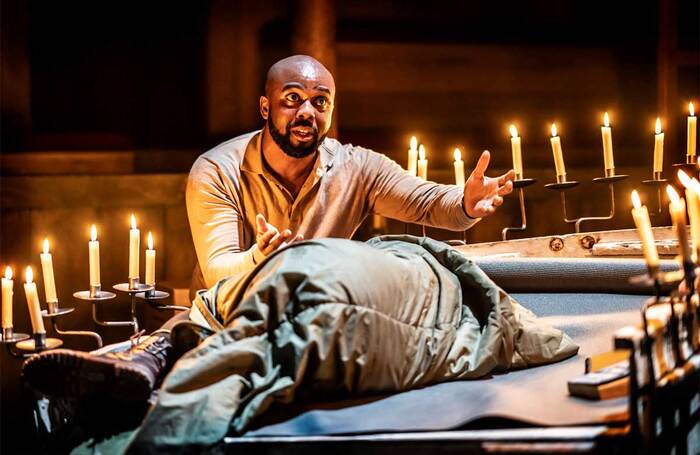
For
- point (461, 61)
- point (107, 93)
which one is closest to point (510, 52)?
point (461, 61)

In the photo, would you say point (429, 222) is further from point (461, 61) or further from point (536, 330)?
point (461, 61)

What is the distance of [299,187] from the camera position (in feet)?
12.8

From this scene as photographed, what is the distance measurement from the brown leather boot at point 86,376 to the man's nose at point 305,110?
4.72 feet

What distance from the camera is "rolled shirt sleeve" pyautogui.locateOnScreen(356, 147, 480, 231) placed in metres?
3.81

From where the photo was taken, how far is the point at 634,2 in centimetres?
713

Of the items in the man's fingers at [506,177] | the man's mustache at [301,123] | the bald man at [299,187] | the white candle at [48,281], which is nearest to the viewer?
the white candle at [48,281]

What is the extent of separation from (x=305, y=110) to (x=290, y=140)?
0.47ft

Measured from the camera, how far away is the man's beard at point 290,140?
12.2 feet

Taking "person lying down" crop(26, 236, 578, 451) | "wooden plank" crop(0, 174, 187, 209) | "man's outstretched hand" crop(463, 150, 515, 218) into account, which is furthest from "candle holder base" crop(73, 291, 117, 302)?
"wooden plank" crop(0, 174, 187, 209)

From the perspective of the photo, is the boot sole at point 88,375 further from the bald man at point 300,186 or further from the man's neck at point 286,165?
the man's neck at point 286,165

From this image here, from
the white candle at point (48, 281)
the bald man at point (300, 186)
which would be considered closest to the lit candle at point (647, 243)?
the bald man at point (300, 186)

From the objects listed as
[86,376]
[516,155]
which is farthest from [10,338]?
[516,155]

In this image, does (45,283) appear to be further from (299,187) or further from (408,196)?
(408,196)

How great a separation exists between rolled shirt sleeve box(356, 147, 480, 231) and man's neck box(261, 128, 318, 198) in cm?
27
